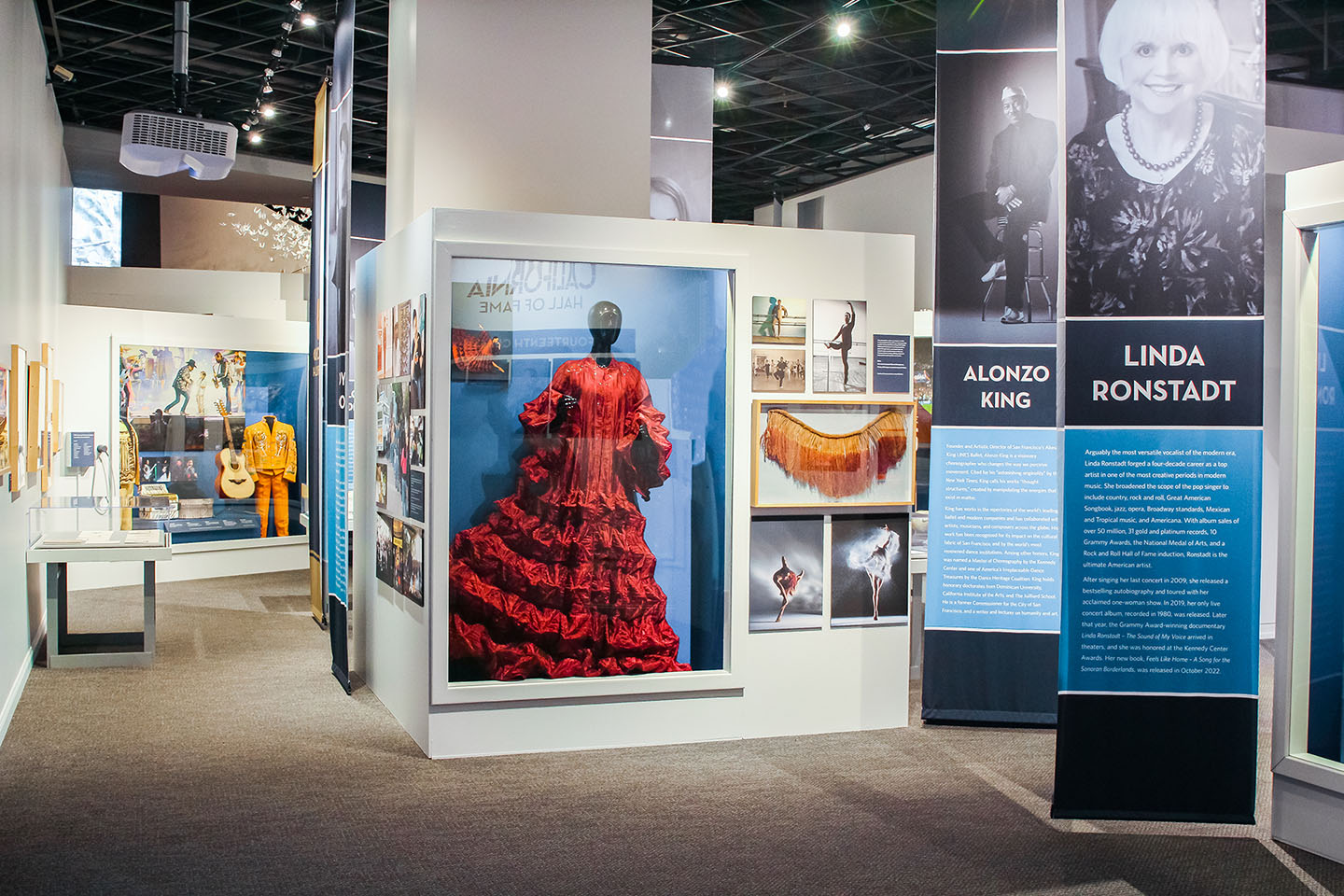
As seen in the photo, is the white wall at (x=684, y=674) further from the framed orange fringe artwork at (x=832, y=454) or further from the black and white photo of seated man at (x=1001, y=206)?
the black and white photo of seated man at (x=1001, y=206)

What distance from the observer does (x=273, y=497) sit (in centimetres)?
1177

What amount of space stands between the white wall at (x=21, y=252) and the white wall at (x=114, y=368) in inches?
29.0

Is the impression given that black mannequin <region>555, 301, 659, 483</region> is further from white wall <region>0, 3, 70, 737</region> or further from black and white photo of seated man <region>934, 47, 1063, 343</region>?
white wall <region>0, 3, 70, 737</region>

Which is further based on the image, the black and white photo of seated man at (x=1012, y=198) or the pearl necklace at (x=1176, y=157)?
the black and white photo of seated man at (x=1012, y=198)

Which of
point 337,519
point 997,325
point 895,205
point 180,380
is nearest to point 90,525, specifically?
point 337,519

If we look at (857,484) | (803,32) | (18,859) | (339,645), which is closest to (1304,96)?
(803,32)

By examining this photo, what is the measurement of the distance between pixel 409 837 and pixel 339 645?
2.68 meters

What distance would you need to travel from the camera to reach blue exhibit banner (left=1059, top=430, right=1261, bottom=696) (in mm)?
4082

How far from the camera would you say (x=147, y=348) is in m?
11.0

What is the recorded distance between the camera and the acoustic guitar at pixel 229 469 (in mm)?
11461

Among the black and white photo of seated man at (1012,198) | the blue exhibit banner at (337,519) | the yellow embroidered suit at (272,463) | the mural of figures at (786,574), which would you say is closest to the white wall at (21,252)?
the blue exhibit banner at (337,519)

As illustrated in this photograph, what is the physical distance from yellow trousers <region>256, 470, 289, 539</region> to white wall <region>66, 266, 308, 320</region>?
66.1 inches

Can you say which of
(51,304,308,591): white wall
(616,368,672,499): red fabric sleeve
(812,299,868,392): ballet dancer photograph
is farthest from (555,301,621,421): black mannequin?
(51,304,308,591): white wall

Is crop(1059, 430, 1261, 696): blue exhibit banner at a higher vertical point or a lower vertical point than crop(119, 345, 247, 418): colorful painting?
lower
